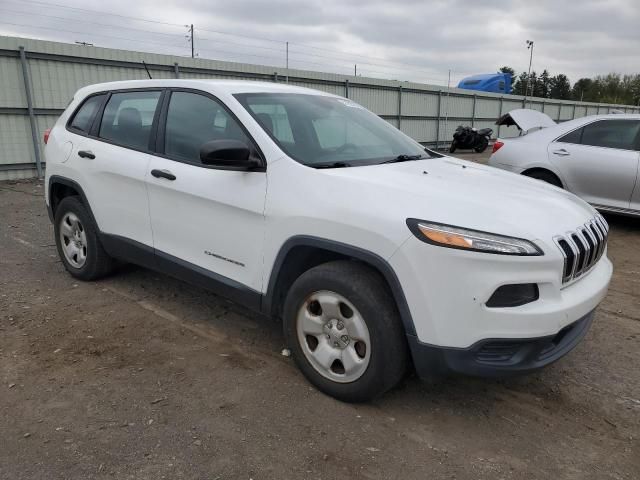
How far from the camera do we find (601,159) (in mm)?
6840

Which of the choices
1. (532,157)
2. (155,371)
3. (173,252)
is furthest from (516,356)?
(532,157)

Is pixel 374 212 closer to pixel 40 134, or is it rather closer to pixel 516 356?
pixel 516 356

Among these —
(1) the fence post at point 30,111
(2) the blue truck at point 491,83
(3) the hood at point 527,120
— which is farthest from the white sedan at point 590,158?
(2) the blue truck at point 491,83

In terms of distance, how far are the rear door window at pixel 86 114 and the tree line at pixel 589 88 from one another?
59.7m

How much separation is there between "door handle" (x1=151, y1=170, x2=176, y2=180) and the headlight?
187 cm

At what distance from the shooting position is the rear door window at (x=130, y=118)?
3.91 meters

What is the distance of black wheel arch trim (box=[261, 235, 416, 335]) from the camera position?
98.8 inches

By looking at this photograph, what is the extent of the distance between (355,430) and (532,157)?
5815mm

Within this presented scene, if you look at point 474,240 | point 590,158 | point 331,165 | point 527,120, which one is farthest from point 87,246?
point 527,120

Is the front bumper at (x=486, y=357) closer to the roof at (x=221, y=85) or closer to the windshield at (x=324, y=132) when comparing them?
the windshield at (x=324, y=132)

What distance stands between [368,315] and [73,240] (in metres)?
3.25

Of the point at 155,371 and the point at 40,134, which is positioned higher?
the point at 40,134

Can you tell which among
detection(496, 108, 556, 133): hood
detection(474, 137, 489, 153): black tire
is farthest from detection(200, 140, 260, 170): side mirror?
detection(474, 137, 489, 153): black tire

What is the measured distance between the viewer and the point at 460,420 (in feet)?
9.23
